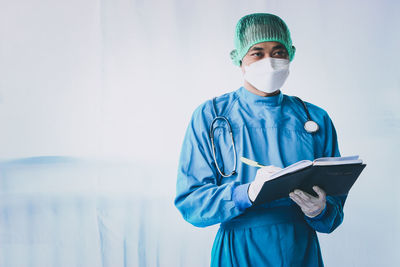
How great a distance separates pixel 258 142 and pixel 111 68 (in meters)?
0.97

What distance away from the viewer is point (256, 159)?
1183 millimetres

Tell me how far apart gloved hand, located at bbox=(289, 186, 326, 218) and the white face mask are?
0.39m

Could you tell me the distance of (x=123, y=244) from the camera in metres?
1.83

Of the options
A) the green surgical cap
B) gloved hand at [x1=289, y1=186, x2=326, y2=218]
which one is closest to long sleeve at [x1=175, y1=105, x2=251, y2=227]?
gloved hand at [x1=289, y1=186, x2=326, y2=218]

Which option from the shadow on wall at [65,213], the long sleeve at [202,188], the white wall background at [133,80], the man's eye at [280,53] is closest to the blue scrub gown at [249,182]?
the long sleeve at [202,188]

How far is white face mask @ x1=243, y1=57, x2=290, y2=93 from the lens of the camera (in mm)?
1253

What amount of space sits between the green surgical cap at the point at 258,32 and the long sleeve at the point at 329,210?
13.8 inches

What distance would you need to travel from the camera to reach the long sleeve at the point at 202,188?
1.06 metres

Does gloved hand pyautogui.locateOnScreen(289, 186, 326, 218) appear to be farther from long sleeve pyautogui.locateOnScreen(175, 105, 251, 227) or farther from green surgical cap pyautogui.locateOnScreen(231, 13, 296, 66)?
green surgical cap pyautogui.locateOnScreen(231, 13, 296, 66)

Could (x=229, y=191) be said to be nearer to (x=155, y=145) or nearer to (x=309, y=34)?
(x=155, y=145)

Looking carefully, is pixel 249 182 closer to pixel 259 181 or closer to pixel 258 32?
pixel 259 181

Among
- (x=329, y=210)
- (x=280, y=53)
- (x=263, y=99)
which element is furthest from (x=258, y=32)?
(x=329, y=210)

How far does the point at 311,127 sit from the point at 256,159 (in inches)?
9.6

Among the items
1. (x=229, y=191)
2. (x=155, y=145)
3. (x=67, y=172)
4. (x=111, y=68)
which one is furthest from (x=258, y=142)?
(x=67, y=172)
